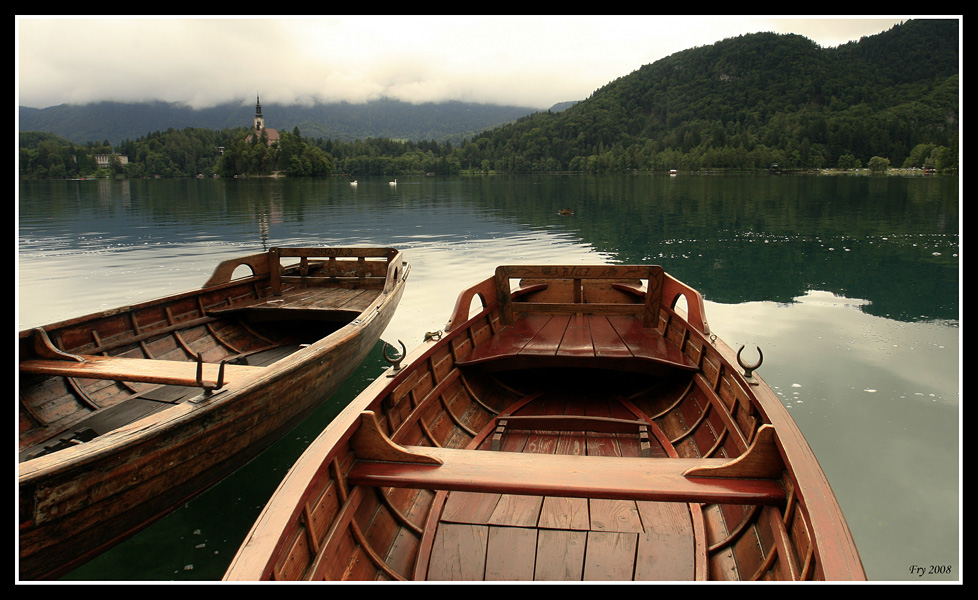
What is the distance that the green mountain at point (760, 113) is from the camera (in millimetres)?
127625

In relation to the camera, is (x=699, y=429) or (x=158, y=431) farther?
(x=699, y=429)

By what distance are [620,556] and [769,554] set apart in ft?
3.04

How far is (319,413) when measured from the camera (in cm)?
708

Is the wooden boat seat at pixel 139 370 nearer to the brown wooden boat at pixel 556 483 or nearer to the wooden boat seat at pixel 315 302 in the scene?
the brown wooden boat at pixel 556 483

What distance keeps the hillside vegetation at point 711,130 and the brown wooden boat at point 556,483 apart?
376 ft

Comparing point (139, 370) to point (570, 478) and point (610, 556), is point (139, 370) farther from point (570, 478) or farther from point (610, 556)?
point (610, 556)

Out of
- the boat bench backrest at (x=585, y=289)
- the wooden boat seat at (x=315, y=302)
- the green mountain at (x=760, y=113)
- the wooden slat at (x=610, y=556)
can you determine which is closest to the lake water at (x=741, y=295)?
the wooden boat seat at (x=315, y=302)

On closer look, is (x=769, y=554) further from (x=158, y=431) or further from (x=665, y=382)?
(x=158, y=431)

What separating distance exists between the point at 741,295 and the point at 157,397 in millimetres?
13065

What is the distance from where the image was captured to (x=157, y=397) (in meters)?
5.83

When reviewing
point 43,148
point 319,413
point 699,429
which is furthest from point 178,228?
point 43,148

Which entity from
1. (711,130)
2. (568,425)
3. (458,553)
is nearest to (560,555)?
(458,553)

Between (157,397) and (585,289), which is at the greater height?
(585,289)
